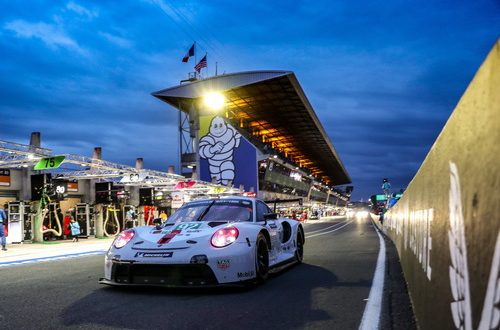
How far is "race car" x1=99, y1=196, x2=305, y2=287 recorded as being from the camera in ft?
19.3

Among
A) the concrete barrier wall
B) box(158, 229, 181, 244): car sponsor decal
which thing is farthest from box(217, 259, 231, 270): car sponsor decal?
the concrete barrier wall

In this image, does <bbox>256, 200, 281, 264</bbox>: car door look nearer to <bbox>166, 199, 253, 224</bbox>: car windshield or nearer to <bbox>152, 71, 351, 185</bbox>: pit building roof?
<bbox>166, 199, 253, 224</bbox>: car windshield

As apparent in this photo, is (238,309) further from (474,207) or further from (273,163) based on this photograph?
(273,163)

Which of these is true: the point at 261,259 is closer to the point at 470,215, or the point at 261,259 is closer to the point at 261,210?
the point at 261,210

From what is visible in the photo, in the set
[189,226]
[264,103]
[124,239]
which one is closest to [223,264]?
[189,226]

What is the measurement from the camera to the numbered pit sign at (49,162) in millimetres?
17625

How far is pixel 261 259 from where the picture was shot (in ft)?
22.7

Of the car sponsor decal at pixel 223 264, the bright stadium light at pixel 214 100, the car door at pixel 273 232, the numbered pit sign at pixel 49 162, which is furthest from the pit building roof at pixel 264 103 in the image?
the car sponsor decal at pixel 223 264

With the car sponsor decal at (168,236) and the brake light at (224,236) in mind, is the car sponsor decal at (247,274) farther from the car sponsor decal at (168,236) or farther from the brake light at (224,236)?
the car sponsor decal at (168,236)

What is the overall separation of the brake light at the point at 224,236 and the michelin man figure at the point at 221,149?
5862cm

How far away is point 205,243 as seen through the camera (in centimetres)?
606

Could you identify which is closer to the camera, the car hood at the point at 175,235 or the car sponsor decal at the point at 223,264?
the car sponsor decal at the point at 223,264

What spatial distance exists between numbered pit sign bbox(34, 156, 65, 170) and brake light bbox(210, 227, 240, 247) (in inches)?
515

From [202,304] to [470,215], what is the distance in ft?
12.1
